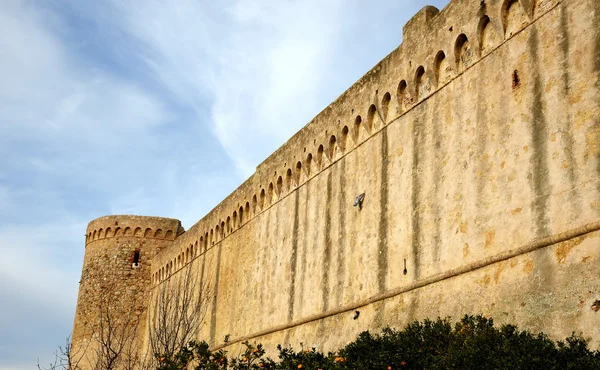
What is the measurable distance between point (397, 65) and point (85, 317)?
15.3 metres

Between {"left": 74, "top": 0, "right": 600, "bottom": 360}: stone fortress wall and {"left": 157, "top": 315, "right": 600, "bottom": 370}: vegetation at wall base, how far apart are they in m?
0.43

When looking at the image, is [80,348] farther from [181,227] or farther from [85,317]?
[181,227]

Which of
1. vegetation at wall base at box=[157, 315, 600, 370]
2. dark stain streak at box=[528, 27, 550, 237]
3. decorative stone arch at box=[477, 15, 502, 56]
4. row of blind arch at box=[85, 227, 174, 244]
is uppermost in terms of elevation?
row of blind arch at box=[85, 227, 174, 244]

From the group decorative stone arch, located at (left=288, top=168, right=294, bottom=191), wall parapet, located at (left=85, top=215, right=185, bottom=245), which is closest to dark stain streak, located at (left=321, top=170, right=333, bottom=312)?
decorative stone arch, located at (left=288, top=168, right=294, bottom=191)

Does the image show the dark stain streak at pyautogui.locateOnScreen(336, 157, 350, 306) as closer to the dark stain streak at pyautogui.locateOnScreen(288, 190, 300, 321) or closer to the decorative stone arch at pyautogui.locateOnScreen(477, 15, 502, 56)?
the dark stain streak at pyautogui.locateOnScreen(288, 190, 300, 321)

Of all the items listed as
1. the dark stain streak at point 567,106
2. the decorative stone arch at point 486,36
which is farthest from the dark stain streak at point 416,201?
the dark stain streak at point 567,106

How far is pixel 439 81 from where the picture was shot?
33.1ft

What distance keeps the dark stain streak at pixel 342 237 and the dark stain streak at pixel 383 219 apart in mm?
1096

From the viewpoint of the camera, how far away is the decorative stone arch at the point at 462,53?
31.2 ft

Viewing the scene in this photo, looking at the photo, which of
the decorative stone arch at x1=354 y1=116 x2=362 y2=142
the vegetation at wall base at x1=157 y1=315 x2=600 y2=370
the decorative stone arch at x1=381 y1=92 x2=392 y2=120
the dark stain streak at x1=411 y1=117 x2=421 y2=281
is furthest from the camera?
the decorative stone arch at x1=354 y1=116 x2=362 y2=142

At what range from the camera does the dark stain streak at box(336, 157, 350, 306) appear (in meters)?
11.6

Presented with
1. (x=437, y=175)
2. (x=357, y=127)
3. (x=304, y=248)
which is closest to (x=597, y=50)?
(x=437, y=175)

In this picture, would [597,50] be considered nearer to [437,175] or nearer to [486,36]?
[486,36]

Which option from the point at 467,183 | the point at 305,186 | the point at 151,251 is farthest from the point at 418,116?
the point at 151,251
